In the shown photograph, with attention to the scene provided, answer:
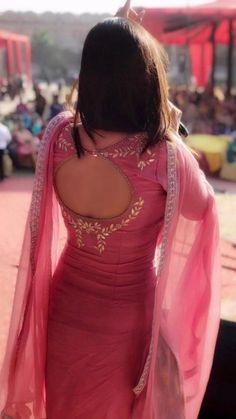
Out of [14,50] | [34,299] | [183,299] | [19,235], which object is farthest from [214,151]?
[14,50]

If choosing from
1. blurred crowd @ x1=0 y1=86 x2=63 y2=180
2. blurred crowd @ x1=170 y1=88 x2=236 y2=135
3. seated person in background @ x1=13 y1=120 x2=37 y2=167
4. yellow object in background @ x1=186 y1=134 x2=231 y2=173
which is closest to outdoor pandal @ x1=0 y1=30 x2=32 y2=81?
blurred crowd @ x1=170 y1=88 x2=236 y2=135

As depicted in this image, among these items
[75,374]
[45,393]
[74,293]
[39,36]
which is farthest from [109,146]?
[39,36]

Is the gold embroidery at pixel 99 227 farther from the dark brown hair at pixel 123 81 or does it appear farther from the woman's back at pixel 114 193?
A: the dark brown hair at pixel 123 81

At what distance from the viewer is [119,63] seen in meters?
1.22

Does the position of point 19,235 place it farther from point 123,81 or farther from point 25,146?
point 123,81

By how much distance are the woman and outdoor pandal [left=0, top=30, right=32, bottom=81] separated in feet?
66.6

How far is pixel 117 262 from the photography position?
54.3 inches

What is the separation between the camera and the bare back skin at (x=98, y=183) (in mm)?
1324

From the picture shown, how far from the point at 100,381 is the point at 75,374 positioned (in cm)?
6

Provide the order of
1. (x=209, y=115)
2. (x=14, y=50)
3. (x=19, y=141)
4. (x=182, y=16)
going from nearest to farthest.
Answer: (x=19, y=141) → (x=182, y=16) → (x=209, y=115) → (x=14, y=50)

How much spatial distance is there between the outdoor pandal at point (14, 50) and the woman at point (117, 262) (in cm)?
2029

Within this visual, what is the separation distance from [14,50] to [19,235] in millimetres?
18658

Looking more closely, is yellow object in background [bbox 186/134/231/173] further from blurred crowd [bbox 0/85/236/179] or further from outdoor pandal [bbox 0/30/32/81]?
outdoor pandal [bbox 0/30/32/81]

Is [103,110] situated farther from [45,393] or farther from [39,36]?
[39,36]
